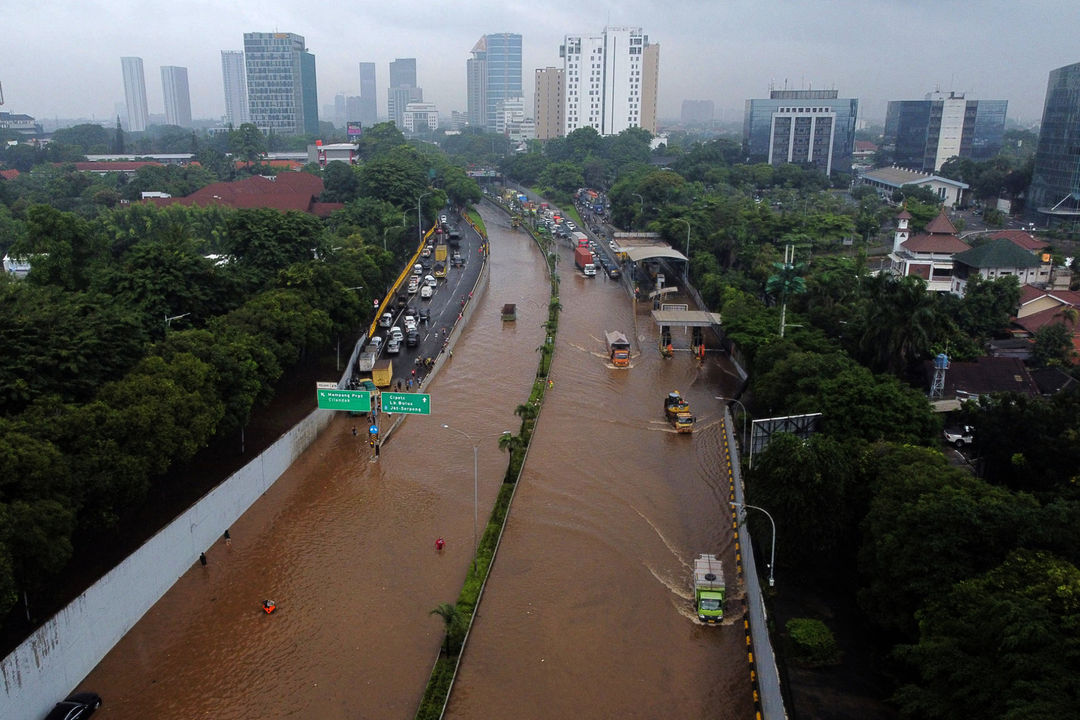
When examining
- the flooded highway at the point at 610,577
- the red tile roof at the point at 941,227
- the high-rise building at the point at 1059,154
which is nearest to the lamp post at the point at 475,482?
the flooded highway at the point at 610,577

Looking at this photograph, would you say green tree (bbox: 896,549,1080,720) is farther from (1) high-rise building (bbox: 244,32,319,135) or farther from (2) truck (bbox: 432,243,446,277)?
(1) high-rise building (bbox: 244,32,319,135)

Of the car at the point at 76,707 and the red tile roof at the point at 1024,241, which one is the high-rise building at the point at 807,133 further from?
the car at the point at 76,707

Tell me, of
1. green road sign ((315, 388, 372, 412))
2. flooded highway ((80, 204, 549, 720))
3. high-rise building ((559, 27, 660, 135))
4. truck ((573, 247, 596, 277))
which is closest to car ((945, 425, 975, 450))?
flooded highway ((80, 204, 549, 720))

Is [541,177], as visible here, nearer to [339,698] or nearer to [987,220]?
[987,220]

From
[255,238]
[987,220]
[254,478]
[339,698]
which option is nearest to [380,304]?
[255,238]

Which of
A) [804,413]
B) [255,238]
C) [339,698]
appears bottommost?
[339,698]

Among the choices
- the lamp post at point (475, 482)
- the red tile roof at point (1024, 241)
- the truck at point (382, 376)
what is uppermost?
the red tile roof at point (1024, 241)
